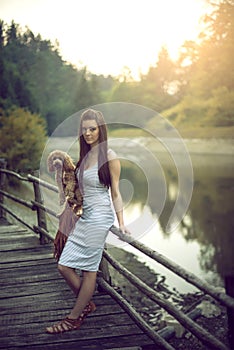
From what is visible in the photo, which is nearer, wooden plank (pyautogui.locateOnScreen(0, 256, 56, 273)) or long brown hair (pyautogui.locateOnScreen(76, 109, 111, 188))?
long brown hair (pyautogui.locateOnScreen(76, 109, 111, 188))

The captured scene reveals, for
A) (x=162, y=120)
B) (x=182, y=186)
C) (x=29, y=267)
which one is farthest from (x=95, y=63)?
(x=29, y=267)

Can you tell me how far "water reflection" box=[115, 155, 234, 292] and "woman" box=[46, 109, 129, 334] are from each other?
2146mm

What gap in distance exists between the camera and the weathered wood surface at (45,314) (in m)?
3.01

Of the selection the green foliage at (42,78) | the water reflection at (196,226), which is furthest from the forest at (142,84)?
the water reflection at (196,226)

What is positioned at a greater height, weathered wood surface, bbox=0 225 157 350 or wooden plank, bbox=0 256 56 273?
weathered wood surface, bbox=0 225 157 350

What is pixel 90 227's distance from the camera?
308cm

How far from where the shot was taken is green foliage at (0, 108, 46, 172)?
59.6 ft

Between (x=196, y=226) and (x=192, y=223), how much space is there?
487 mm

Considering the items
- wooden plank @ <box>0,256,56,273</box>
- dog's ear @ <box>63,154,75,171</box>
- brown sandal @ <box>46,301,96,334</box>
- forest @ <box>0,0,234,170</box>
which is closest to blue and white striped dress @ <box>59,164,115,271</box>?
dog's ear @ <box>63,154,75,171</box>

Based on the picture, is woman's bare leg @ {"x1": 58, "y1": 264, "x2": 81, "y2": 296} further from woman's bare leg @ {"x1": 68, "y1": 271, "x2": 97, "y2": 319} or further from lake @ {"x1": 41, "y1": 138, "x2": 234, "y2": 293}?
lake @ {"x1": 41, "y1": 138, "x2": 234, "y2": 293}

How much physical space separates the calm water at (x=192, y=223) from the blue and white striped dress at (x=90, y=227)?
1.11 metres

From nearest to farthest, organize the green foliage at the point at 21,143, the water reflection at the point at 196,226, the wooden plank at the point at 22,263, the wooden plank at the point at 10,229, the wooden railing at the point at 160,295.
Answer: the wooden railing at the point at 160,295 → the wooden plank at the point at 22,263 → the wooden plank at the point at 10,229 → the water reflection at the point at 196,226 → the green foliage at the point at 21,143

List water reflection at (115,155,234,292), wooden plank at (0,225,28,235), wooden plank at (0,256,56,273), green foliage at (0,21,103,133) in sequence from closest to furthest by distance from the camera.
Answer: wooden plank at (0,256,56,273) < wooden plank at (0,225,28,235) < water reflection at (115,155,234,292) < green foliage at (0,21,103,133)

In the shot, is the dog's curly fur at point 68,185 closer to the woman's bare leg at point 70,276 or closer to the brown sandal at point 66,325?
the woman's bare leg at point 70,276
